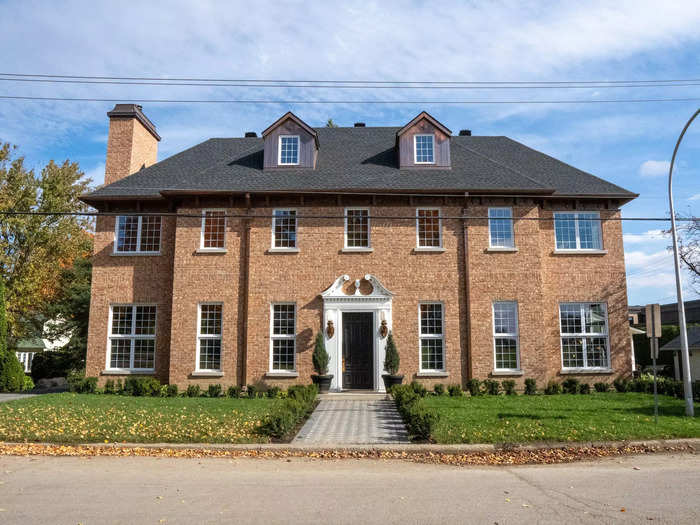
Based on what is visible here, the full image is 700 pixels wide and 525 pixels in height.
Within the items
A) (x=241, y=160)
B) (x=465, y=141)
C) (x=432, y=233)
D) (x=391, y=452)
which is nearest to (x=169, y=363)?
(x=241, y=160)

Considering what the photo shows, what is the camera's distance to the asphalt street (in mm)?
5891

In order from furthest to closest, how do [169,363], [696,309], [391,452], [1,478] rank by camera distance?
[696,309], [169,363], [391,452], [1,478]

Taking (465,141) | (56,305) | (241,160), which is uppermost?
(465,141)

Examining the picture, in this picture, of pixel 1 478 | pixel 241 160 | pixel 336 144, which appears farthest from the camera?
pixel 336 144

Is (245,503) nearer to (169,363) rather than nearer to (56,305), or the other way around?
(169,363)

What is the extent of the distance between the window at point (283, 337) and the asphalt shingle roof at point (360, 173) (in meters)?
4.22

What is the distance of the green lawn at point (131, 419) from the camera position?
1034 cm

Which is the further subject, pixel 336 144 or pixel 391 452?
pixel 336 144

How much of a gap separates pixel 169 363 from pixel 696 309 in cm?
4404

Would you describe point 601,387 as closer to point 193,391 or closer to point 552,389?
point 552,389

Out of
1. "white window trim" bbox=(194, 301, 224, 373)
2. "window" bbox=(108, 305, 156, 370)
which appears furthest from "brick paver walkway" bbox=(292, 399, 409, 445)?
"window" bbox=(108, 305, 156, 370)

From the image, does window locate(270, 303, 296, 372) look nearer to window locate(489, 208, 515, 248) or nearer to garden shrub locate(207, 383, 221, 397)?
garden shrub locate(207, 383, 221, 397)

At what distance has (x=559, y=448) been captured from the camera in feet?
31.9

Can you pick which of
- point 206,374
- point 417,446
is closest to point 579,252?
point 417,446
